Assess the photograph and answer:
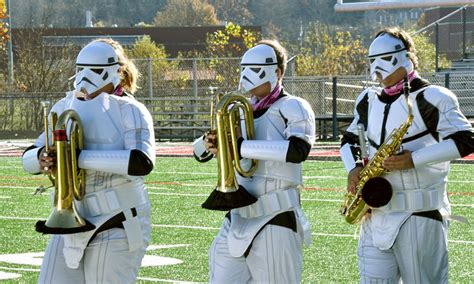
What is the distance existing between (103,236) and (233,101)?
941mm

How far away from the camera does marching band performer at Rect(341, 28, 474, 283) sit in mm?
6184

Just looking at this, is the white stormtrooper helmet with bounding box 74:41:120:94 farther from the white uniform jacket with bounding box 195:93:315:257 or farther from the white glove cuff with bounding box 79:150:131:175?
the white uniform jacket with bounding box 195:93:315:257

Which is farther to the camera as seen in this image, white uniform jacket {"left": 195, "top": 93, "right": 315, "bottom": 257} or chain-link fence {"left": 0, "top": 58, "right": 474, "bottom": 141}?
chain-link fence {"left": 0, "top": 58, "right": 474, "bottom": 141}

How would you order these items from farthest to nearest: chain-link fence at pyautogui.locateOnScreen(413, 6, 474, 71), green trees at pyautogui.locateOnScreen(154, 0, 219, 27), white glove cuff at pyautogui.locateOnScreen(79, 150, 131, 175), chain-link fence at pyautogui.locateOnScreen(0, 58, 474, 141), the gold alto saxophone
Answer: green trees at pyautogui.locateOnScreen(154, 0, 219, 27), chain-link fence at pyautogui.locateOnScreen(413, 6, 474, 71), chain-link fence at pyautogui.locateOnScreen(0, 58, 474, 141), the gold alto saxophone, white glove cuff at pyautogui.locateOnScreen(79, 150, 131, 175)

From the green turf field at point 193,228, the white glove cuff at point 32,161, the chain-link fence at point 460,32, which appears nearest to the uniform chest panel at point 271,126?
the white glove cuff at point 32,161

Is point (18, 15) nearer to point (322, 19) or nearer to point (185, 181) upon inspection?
point (322, 19)

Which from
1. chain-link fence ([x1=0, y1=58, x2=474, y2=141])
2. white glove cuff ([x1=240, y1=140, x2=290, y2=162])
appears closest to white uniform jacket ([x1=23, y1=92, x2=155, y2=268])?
white glove cuff ([x1=240, y1=140, x2=290, y2=162])

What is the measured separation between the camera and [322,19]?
344 feet

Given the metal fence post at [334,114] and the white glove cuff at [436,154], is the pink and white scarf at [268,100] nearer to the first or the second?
the white glove cuff at [436,154]

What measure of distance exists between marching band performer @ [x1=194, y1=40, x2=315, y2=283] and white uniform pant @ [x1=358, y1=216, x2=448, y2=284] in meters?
0.40

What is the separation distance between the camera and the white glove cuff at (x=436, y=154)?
6.08m

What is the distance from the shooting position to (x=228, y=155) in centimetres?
630

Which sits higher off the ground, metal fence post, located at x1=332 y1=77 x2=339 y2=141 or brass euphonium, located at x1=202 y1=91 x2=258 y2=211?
brass euphonium, located at x1=202 y1=91 x2=258 y2=211

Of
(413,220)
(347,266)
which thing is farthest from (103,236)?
(347,266)
